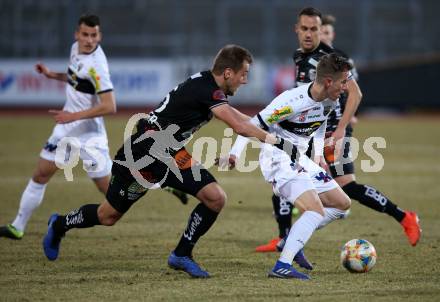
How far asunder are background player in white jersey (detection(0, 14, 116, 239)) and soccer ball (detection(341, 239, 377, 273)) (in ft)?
9.68

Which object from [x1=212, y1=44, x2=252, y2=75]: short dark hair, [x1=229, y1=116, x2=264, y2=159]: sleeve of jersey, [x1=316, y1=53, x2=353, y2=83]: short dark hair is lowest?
[x1=229, y1=116, x2=264, y2=159]: sleeve of jersey

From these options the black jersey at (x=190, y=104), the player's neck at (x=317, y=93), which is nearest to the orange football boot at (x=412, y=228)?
the player's neck at (x=317, y=93)

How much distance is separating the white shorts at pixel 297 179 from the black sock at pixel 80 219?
1575mm

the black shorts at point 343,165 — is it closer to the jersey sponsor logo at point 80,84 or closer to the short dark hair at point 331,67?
the short dark hair at point 331,67

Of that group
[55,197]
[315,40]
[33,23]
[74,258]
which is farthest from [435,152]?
[33,23]

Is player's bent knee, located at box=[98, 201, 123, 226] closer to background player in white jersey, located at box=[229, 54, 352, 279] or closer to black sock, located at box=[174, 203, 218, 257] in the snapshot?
black sock, located at box=[174, 203, 218, 257]

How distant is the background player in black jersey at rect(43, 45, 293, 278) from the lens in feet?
23.4

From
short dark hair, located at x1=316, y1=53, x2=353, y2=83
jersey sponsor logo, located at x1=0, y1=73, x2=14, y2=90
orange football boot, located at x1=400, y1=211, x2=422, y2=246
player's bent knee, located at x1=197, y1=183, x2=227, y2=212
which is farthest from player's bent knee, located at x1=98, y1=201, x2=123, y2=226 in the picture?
jersey sponsor logo, located at x1=0, y1=73, x2=14, y2=90

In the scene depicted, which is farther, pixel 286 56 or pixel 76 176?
pixel 286 56

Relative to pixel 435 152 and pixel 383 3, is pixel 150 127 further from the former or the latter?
pixel 383 3

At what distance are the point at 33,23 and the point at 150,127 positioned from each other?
79.2 ft

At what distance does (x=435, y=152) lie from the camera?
19234 mm

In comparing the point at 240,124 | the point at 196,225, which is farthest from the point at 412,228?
the point at 240,124

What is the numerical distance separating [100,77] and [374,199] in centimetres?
304
